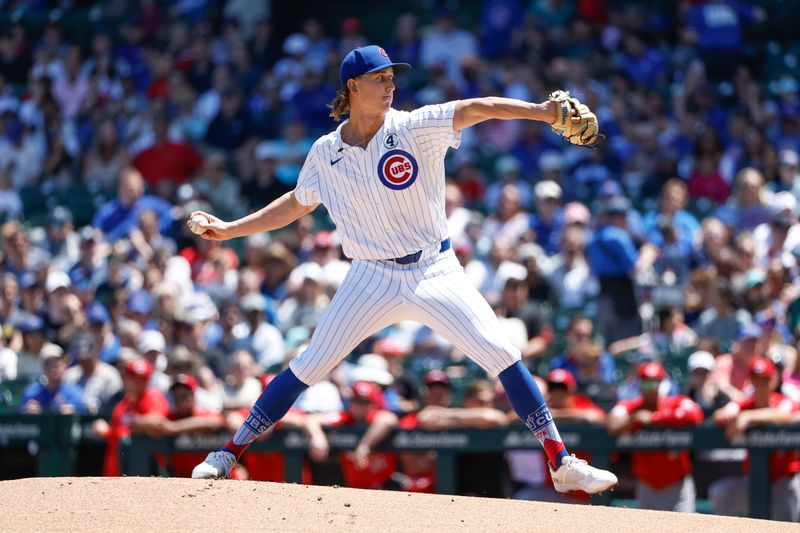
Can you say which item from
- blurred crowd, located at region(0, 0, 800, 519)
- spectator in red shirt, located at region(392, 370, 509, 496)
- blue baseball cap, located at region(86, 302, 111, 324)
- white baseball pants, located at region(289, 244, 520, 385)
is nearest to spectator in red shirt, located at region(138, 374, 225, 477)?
blurred crowd, located at region(0, 0, 800, 519)

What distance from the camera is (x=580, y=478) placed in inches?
214

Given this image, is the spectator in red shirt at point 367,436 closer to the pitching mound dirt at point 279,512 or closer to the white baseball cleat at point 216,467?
the white baseball cleat at point 216,467

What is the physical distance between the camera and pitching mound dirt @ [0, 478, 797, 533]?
5.02 metres

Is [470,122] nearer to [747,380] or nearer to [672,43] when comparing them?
[747,380]

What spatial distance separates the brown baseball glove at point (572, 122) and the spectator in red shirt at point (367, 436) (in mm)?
3225

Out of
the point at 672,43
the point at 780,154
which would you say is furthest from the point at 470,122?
the point at 672,43

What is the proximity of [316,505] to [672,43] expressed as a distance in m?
9.07

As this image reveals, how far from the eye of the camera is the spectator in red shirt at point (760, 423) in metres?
7.46

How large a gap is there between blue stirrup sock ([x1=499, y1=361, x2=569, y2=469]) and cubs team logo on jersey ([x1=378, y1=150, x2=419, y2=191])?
0.87 meters

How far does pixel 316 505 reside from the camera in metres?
5.30

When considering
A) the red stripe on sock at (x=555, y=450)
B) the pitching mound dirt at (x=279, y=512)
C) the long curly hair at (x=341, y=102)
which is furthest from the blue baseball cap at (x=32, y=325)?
the red stripe on sock at (x=555, y=450)

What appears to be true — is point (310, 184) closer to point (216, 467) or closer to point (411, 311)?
point (411, 311)

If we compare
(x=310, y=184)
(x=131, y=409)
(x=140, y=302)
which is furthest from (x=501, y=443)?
(x=140, y=302)

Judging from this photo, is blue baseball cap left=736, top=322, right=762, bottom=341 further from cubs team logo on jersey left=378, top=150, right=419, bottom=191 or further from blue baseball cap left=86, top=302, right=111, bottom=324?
blue baseball cap left=86, top=302, right=111, bottom=324
